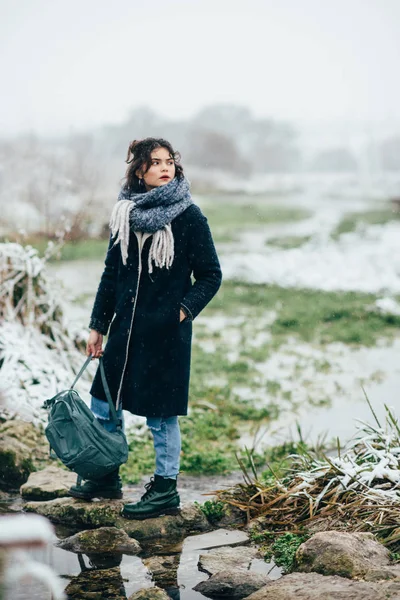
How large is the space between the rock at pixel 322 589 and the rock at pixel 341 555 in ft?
0.23

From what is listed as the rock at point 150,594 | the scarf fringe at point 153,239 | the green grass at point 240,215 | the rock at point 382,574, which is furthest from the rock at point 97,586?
the green grass at point 240,215

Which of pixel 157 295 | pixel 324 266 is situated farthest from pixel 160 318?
pixel 324 266

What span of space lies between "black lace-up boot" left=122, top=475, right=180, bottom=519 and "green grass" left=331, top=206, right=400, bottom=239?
15401 millimetres

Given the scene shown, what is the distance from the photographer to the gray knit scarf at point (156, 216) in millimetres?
3887

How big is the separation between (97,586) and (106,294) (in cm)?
137

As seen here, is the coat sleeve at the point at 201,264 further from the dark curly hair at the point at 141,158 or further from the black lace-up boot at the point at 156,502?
the black lace-up boot at the point at 156,502

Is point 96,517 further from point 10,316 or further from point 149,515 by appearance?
point 10,316

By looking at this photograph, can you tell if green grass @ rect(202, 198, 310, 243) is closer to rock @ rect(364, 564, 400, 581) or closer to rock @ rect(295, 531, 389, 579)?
rock @ rect(295, 531, 389, 579)

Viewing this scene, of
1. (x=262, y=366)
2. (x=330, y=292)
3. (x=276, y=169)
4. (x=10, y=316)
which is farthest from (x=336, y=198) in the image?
(x=10, y=316)

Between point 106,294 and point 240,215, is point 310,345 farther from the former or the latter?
point 240,215

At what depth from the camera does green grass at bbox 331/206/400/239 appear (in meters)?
20.4

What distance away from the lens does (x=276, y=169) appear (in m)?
37.5

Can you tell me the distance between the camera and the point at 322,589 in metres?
3.01

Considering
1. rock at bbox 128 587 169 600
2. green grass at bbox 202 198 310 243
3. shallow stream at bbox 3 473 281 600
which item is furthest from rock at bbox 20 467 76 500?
green grass at bbox 202 198 310 243
